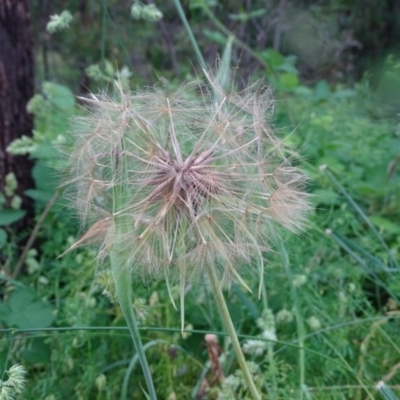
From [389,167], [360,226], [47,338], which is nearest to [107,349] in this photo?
[47,338]

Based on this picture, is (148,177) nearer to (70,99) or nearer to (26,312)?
(26,312)

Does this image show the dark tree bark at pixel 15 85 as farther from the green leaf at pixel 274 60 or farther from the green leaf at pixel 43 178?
the green leaf at pixel 274 60

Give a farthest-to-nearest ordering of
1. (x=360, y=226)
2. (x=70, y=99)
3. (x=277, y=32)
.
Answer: (x=277, y=32) → (x=70, y=99) → (x=360, y=226)

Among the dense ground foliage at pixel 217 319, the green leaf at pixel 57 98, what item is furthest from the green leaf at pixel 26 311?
the green leaf at pixel 57 98

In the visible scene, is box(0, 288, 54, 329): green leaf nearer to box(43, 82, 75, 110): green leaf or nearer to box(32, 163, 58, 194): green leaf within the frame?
box(32, 163, 58, 194): green leaf

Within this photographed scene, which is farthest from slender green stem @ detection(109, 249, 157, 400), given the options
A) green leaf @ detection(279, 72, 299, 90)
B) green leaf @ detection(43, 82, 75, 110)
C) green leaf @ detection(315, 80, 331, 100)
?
green leaf @ detection(315, 80, 331, 100)

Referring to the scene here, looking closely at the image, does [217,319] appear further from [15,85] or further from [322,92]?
[322,92]
